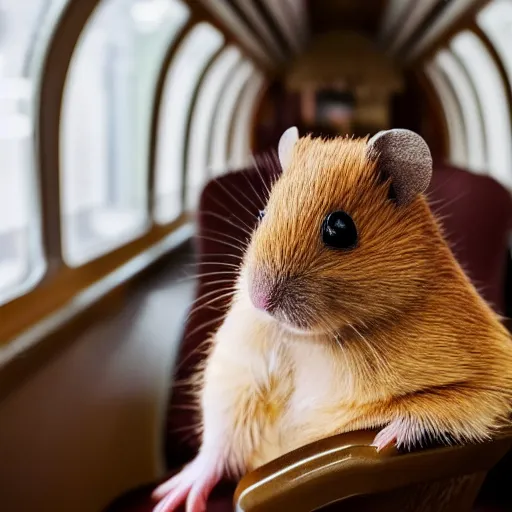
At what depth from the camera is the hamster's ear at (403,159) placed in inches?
24.5

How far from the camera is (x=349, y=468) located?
2.28 feet

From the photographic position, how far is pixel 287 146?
2.32 ft

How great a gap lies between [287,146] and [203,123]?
1758 millimetres

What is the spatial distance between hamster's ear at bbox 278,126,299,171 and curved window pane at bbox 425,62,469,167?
46cm

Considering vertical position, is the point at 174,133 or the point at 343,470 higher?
the point at 174,133

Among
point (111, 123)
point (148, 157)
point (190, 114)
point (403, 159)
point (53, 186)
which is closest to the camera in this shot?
point (403, 159)

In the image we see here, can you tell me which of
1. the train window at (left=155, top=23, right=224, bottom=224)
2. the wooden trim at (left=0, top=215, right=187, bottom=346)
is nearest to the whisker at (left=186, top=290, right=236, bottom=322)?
the wooden trim at (left=0, top=215, right=187, bottom=346)

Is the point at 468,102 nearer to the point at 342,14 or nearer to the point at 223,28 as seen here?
the point at 342,14

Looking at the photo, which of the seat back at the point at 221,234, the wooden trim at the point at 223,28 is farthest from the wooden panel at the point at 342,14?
the seat back at the point at 221,234

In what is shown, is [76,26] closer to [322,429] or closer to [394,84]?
[394,84]

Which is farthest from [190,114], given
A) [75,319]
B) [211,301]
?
[211,301]

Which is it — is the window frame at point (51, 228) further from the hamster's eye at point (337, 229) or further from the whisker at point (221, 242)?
the hamster's eye at point (337, 229)

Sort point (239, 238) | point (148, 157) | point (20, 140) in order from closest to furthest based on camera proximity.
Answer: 1. point (239, 238)
2. point (20, 140)
3. point (148, 157)

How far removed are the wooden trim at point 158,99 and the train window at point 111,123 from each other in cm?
3
